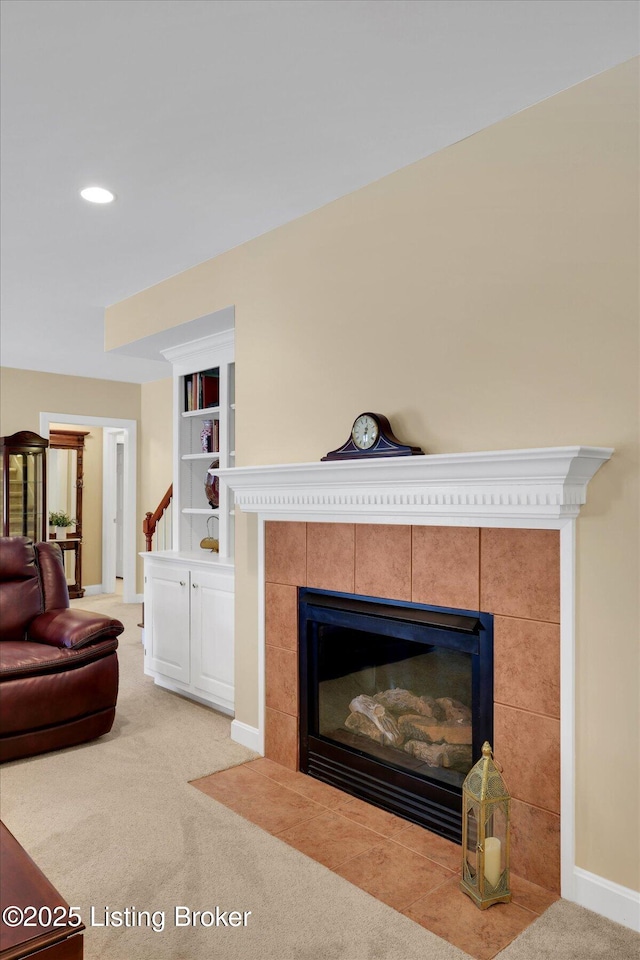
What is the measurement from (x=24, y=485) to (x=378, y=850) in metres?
5.22

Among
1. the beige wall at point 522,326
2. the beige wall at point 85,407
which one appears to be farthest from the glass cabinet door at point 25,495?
the beige wall at point 522,326

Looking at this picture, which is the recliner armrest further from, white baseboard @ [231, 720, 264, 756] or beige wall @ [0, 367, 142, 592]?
beige wall @ [0, 367, 142, 592]

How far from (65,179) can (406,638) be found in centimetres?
230

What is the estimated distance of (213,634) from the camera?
377 centimetres

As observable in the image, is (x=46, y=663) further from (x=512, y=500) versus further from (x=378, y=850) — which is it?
(x=512, y=500)

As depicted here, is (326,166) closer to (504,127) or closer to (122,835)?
(504,127)

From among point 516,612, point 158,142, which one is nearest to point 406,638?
point 516,612

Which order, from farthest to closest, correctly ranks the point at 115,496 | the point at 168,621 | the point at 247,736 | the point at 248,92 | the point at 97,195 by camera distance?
1. the point at 115,496
2. the point at 168,621
3. the point at 247,736
4. the point at 97,195
5. the point at 248,92

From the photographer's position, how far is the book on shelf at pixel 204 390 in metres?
4.30

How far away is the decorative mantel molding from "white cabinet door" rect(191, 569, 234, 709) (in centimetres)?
87

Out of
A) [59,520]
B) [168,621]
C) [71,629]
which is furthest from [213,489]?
[59,520]

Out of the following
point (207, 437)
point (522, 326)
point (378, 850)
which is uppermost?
point (522, 326)

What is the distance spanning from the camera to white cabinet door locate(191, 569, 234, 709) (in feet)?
12.0

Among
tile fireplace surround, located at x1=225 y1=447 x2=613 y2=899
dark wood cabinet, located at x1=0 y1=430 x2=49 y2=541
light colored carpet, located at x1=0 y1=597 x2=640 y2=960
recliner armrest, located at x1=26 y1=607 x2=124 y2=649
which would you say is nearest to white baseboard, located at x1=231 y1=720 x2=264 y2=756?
light colored carpet, located at x1=0 y1=597 x2=640 y2=960
